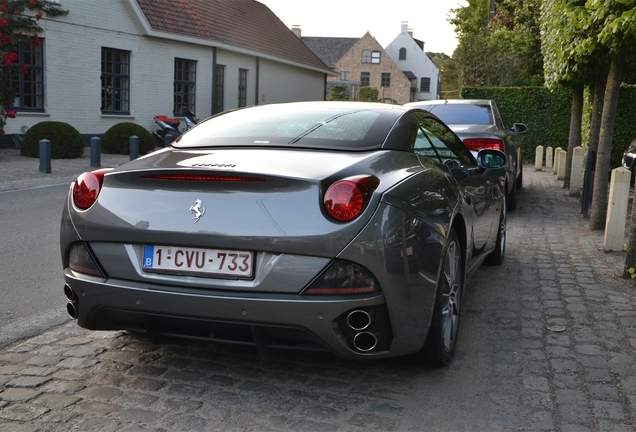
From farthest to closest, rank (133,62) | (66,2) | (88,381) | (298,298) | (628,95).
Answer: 1. (133,62)
2. (66,2)
3. (628,95)
4. (88,381)
5. (298,298)

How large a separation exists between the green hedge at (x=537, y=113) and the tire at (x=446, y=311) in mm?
19995

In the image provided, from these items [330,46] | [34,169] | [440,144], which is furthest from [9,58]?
[330,46]

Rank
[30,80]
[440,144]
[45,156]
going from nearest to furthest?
[440,144] < [45,156] < [30,80]

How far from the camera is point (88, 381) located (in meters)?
3.74

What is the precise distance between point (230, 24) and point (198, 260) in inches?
1187

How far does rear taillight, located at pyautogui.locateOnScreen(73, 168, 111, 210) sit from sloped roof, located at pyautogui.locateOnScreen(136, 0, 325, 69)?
2254 centimetres

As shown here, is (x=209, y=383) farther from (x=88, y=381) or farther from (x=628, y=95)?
(x=628, y=95)

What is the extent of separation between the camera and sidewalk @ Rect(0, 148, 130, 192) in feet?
43.1

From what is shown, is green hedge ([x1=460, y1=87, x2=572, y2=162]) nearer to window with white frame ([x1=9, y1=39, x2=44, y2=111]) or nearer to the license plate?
window with white frame ([x1=9, y1=39, x2=44, y2=111])

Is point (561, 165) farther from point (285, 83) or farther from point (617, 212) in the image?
point (285, 83)

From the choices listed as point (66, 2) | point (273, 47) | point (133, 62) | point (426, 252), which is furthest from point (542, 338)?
point (273, 47)

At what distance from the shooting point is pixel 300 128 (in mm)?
4258

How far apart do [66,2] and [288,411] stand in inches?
823

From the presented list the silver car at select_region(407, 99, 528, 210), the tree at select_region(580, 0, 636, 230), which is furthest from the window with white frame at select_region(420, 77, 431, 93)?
the tree at select_region(580, 0, 636, 230)
